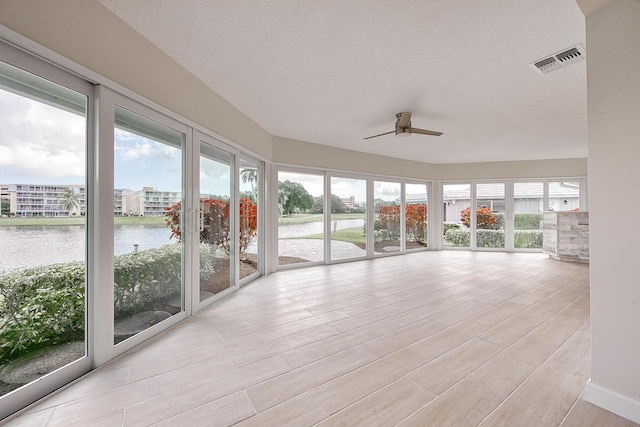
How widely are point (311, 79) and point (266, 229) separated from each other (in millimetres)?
2752

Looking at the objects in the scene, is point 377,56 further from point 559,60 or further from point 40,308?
point 40,308

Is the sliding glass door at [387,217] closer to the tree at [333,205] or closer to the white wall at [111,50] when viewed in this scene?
the tree at [333,205]

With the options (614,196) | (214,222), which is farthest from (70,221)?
(614,196)

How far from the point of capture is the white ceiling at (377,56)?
1.82 metres

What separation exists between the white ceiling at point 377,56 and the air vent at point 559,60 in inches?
3.0

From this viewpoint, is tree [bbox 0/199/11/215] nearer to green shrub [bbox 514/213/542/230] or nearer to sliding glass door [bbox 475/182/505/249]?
sliding glass door [bbox 475/182/505/249]

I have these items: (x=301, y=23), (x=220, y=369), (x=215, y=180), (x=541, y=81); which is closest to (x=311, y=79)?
(x=301, y=23)

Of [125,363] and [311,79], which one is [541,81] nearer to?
[311,79]

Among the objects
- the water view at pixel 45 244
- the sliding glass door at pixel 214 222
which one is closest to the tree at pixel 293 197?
the sliding glass door at pixel 214 222

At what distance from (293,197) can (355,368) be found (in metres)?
3.66

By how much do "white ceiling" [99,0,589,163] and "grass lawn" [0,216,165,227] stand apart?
1.51 metres

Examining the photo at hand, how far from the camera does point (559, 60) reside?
2.35 metres

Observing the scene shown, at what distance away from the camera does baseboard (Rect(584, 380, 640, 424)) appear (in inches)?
54.6

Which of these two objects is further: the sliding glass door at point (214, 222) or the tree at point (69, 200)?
the sliding glass door at point (214, 222)
